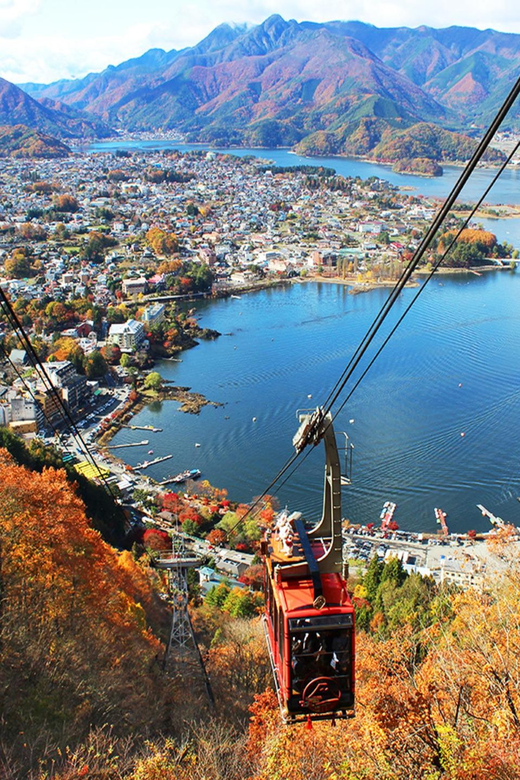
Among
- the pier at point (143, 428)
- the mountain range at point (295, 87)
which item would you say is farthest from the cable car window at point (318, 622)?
the mountain range at point (295, 87)

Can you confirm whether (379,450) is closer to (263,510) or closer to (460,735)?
(263,510)

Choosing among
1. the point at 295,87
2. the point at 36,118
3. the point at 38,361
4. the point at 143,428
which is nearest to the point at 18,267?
the point at 143,428

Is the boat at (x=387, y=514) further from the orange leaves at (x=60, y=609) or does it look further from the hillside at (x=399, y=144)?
the hillside at (x=399, y=144)

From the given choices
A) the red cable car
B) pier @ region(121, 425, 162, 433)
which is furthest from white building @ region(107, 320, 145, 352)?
the red cable car

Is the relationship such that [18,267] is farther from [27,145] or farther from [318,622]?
[27,145]

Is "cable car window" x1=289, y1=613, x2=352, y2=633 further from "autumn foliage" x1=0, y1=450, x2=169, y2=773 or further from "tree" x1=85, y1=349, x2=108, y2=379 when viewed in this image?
"tree" x1=85, y1=349, x2=108, y2=379
